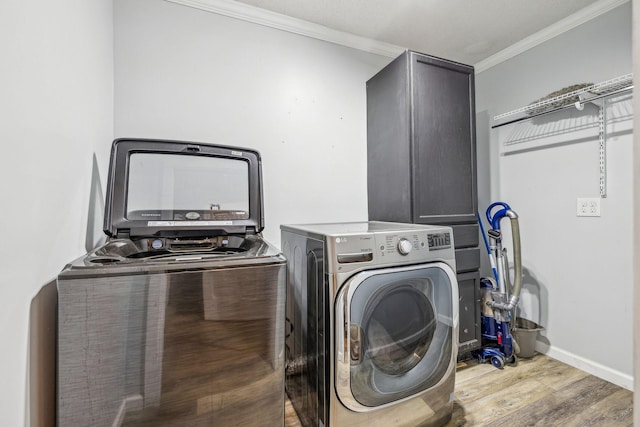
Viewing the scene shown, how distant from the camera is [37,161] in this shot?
0.75 m

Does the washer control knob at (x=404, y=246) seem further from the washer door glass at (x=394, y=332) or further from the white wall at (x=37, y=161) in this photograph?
the white wall at (x=37, y=161)

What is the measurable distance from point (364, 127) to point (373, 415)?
1959mm

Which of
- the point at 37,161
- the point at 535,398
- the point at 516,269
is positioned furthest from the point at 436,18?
the point at 535,398

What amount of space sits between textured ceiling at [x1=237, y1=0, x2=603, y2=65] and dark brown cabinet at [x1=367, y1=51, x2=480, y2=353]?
13.2 inches

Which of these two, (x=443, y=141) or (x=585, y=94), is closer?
(x=585, y=94)

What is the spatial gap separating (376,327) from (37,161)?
1287 mm

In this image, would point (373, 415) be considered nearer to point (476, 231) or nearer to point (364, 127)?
Result: point (476, 231)

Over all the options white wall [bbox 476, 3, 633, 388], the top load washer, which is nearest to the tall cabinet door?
white wall [bbox 476, 3, 633, 388]

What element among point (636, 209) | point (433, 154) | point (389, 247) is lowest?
point (389, 247)

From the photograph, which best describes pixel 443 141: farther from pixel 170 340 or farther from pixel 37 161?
pixel 37 161

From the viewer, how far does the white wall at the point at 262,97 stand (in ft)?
5.60

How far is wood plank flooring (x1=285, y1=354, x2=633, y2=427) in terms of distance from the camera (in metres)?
1.46

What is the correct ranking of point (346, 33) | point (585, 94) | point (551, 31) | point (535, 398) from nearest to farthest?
point (535, 398) → point (585, 94) → point (551, 31) → point (346, 33)

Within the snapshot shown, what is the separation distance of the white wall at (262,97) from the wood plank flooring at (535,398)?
1393mm
